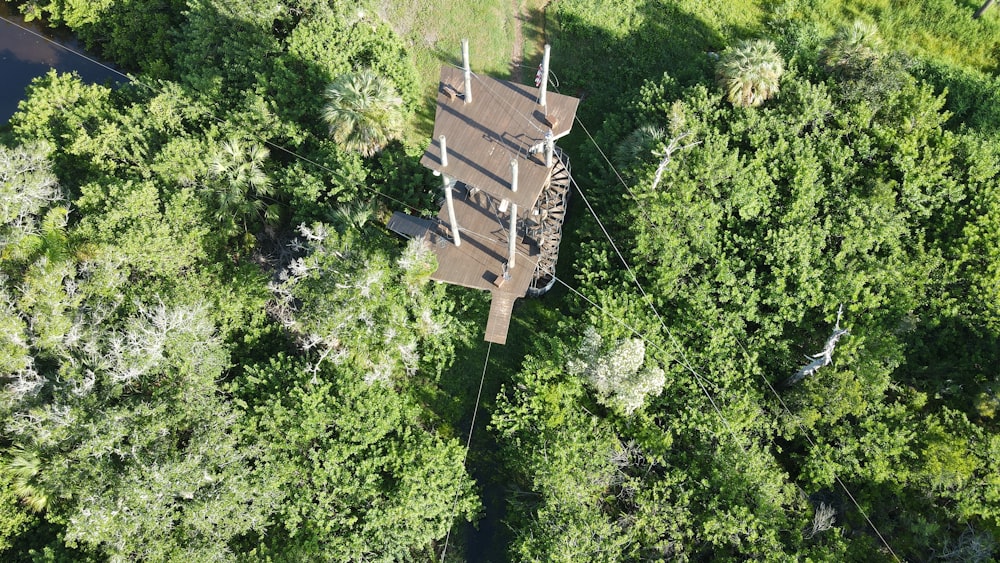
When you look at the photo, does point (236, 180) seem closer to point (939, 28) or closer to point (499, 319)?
point (499, 319)

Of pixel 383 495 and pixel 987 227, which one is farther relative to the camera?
pixel 987 227

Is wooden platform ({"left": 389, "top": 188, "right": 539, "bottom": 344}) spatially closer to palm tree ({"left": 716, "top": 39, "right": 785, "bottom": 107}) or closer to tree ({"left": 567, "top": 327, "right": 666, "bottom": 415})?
tree ({"left": 567, "top": 327, "right": 666, "bottom": 415})

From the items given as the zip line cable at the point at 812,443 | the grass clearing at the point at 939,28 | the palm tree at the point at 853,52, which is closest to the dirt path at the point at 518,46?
the palm tree at the point at 853,52

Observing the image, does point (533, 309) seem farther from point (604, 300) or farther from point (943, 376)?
point (943, 376)

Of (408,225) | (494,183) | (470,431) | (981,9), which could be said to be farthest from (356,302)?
(981,9)

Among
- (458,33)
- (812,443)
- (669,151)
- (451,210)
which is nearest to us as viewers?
(451,210)

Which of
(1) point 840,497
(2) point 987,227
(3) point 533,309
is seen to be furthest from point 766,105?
(1) point 840,497
